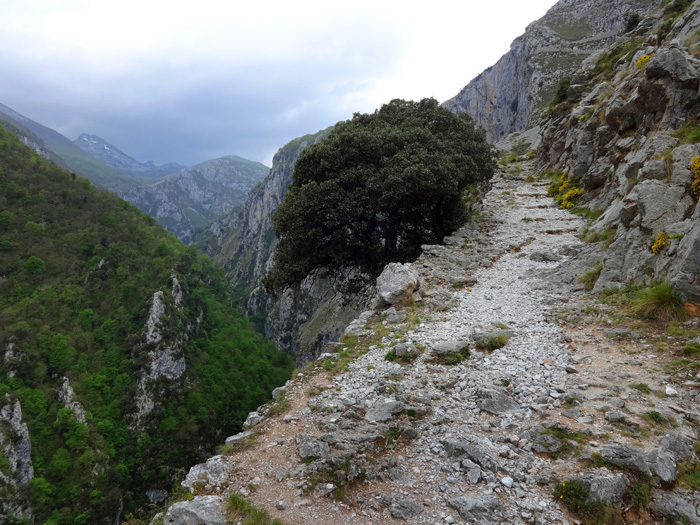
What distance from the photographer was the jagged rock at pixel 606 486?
4773 mm

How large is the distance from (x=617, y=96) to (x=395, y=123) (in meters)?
14.7

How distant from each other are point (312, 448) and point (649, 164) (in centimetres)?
1581

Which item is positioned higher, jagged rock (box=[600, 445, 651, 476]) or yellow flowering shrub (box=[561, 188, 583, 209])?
yellow flowering shrub (box=[561, 188, 583, 209])

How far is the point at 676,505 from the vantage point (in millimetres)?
4672

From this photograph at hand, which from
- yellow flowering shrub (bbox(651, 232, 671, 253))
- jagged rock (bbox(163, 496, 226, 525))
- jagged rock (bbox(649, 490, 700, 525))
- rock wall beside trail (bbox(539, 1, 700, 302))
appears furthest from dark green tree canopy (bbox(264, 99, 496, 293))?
jagged rock (bbox(649, 490, 700, 525))

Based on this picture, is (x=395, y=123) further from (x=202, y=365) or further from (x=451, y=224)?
(x=202, y=365)

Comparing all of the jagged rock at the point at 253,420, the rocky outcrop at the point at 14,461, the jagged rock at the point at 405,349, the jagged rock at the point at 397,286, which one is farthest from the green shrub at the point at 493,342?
the rocky outcrop at the point at 14,461

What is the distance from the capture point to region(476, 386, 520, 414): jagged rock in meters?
7.02

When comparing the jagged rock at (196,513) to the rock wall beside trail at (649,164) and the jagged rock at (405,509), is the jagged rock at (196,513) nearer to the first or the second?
the jagged rock at (405,509)

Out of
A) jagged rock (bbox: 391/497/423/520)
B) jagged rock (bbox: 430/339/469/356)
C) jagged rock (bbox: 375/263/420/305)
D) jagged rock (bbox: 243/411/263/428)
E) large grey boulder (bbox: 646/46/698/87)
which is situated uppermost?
large grey boulder (bbox: 646/46/698/87)

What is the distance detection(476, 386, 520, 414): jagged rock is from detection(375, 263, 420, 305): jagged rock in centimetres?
602

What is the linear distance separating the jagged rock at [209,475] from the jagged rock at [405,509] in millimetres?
2965

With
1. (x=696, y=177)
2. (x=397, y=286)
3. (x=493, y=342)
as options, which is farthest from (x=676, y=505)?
(x=696, y=177)

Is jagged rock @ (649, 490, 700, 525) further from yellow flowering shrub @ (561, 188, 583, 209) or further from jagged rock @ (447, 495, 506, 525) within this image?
yellow flowering shrub @ (561, 188, 583, 209)
